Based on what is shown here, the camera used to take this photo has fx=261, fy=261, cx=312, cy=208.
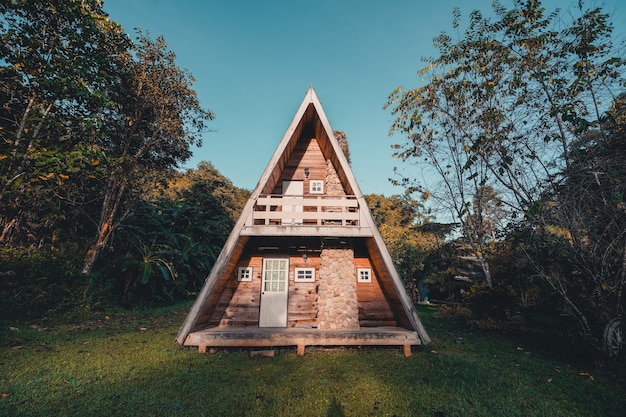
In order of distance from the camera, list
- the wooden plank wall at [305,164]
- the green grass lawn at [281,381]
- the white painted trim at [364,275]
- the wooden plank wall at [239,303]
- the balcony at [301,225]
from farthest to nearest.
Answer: the wooden plank wall at [305,164] → the white painted trim at [364,275] → the wooden plank wall at [239,303] → the balcony at [301,225] → the green grass lawn at [281,381]

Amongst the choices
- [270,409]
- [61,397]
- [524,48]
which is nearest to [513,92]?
[524,48]

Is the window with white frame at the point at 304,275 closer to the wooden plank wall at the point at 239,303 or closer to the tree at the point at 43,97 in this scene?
the wooden plank wall at the point at 239,303

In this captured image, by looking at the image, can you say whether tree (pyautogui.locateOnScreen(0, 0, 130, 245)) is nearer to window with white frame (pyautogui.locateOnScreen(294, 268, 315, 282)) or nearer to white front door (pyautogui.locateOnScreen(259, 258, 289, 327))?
white front door (pyautogui.locateOnScreen(259, 258, 289, 327))

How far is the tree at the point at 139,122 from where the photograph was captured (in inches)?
504

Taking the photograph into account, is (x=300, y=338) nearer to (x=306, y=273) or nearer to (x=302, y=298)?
(x=302, y=298)

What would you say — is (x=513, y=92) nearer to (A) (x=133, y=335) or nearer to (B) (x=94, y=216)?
(A) (x=133, y=335)

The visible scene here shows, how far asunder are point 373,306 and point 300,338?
10.5ft

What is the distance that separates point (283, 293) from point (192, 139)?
10447 millimetres

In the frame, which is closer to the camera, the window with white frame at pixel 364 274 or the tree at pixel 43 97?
the tree at pixel 43 97

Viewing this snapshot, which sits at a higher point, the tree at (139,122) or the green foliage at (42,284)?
the tree at (139,122)

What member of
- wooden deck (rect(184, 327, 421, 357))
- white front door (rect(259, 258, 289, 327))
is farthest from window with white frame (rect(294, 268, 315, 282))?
wooden deck (rect(184, 327, 421, 357))

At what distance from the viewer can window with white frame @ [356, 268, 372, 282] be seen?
1000 cm

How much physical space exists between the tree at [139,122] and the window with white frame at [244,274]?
7.74 metres

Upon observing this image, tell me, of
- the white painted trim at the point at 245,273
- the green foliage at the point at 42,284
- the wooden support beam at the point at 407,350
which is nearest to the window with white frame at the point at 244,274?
the white painted trim at the point at 245,273
